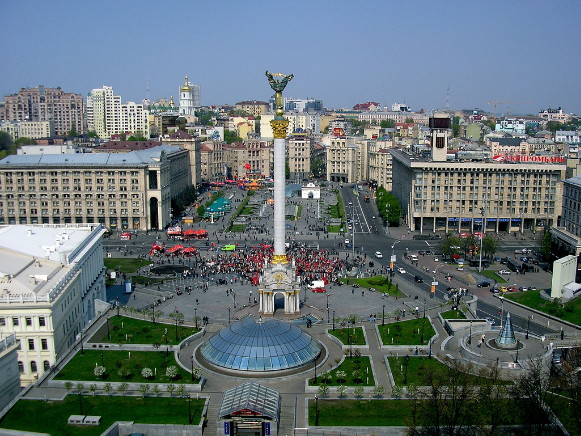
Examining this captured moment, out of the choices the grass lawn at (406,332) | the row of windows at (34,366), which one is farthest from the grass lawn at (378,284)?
the row of windows at (34,366)

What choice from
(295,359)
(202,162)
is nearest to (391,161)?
(202,162)

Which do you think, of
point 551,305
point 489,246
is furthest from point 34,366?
point 489,246

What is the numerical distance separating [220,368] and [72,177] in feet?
244

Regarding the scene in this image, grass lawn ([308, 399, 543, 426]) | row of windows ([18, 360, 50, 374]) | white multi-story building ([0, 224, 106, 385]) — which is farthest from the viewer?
row of windows ([18, 360, 50, 374])

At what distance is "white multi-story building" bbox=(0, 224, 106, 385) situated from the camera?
161ft

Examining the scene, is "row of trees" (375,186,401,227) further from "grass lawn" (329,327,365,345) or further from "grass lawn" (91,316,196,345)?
"grass lawn" (91,316,196,345)

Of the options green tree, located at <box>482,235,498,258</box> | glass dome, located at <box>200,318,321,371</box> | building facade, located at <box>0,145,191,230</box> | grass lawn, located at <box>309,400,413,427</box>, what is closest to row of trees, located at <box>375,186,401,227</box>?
green tree, located at <box>482,235,498,258</box>

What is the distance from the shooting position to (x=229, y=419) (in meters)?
40.7

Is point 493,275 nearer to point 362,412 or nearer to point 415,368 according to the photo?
point 415,368

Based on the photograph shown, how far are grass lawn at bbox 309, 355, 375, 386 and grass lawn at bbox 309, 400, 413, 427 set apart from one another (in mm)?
2668

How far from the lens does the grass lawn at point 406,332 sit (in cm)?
5494

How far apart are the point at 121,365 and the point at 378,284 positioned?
37.0 m

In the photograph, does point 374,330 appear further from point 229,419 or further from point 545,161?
point 545,161

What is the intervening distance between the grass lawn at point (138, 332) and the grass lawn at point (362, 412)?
16992mm
